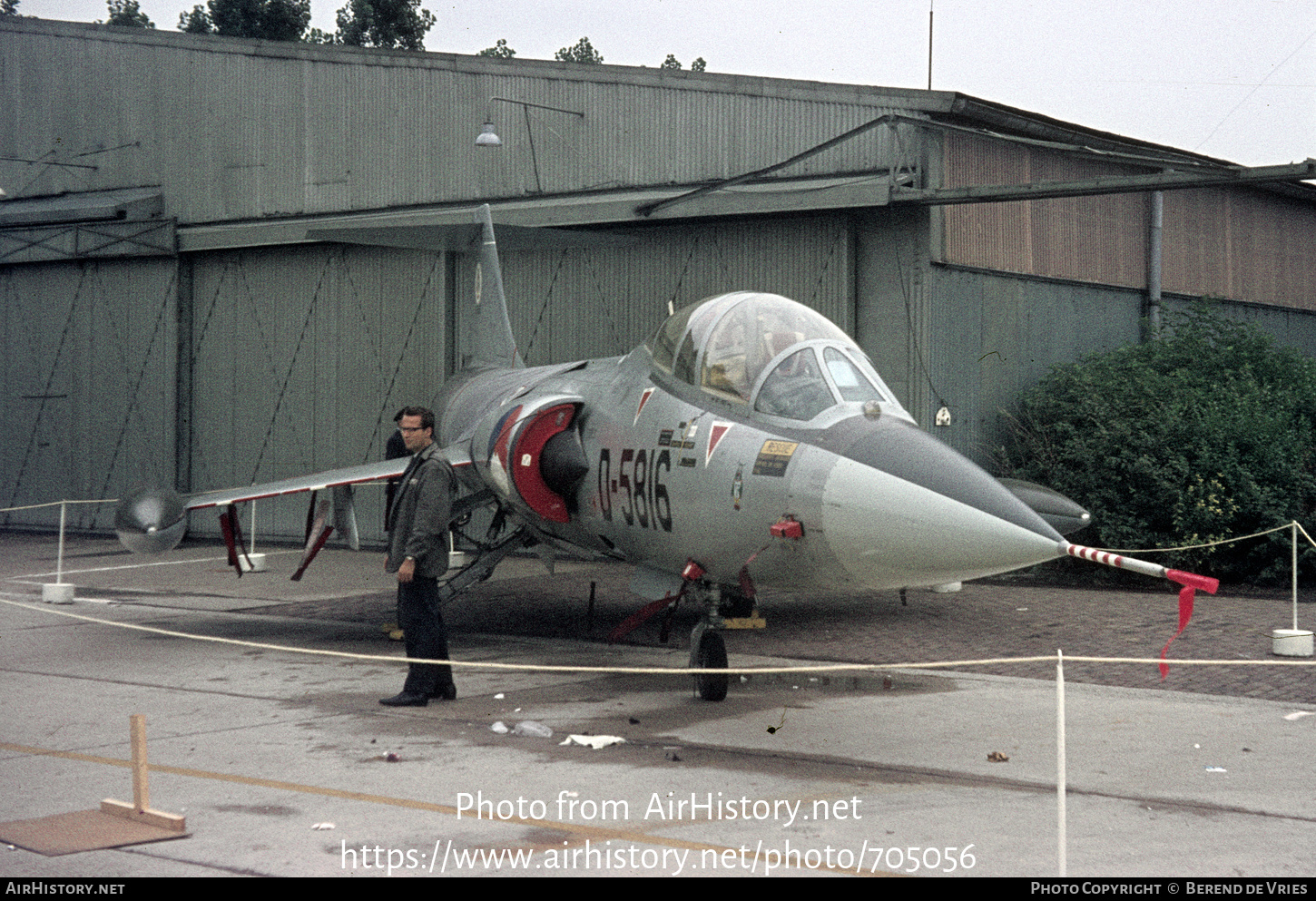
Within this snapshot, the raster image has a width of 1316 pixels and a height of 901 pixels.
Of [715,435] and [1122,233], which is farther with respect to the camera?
[1122,233]

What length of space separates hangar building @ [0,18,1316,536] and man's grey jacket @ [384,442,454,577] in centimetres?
597

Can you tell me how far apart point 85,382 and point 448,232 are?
44.5ft

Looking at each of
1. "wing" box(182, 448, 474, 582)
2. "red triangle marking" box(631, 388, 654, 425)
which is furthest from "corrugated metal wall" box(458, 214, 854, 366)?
"red triangle marking" box(631, 388, 654, 425)

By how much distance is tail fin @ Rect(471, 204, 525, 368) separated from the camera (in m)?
15.9

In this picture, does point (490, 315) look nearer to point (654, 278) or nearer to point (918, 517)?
point (654, 278)

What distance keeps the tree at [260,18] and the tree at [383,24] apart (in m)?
1.75

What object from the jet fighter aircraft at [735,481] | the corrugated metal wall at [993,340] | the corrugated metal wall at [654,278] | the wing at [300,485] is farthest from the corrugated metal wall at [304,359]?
the jet fighter aircraft at [735,481]

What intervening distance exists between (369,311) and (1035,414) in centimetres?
1121

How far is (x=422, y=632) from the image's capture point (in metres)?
9.56

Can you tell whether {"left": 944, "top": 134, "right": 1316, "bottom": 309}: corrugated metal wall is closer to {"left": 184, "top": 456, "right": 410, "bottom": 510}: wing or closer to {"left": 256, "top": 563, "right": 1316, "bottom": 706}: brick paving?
{"left": 256, "top": 563, "right": 1316, "bottom": 706}: brick paving

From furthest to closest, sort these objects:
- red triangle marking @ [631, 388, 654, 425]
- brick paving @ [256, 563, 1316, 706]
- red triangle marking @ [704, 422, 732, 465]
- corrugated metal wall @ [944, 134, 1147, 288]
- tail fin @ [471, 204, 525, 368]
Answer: corrugated metal wall @ [944, 134, 1147, 288], tail fin @ [471, 204, 525, 368], brick paving @ [256, 563, 1316, 706], red triangle marking @ [631, 388, 654, 425], red triangle marking @ [704, 422, 732, 465]

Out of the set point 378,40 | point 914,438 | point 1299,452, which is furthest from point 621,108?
point 378,40

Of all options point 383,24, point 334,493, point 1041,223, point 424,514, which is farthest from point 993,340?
point 383,24
